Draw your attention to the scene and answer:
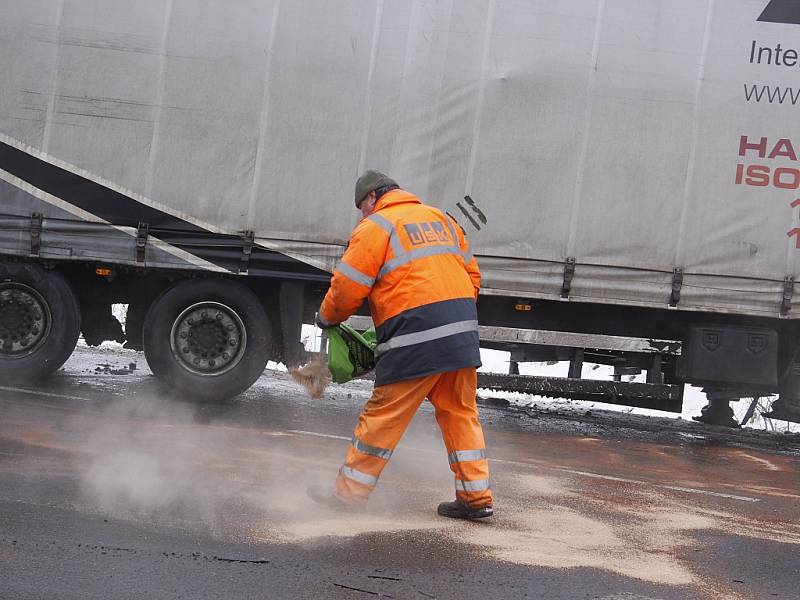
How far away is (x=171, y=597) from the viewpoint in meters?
3.76

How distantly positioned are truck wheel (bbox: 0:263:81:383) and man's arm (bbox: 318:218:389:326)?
444 cm

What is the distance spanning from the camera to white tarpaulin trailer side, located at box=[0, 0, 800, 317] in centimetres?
841

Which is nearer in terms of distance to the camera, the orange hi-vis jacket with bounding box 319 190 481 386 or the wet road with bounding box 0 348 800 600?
the wet road with bounding box 0 348 800 600

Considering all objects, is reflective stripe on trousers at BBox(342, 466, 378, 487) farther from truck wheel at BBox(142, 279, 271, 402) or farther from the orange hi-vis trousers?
truck wheel at BBox(142, 279, 271, 402)

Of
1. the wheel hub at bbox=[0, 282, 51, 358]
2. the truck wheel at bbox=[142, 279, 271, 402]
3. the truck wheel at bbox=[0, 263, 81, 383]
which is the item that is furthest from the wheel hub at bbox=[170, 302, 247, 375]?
the wheel hub at bbox=[0, 282, 51, 358]

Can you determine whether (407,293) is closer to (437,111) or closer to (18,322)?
(437,111)

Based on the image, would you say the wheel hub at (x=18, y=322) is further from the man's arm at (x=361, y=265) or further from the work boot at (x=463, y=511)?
the work boot at (x=463, y=511)

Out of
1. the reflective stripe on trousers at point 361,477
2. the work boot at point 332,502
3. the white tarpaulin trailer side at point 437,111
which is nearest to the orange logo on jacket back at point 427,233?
the reflective stripe on trousers at point 361,477

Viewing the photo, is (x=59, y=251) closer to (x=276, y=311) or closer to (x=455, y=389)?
(x=276, y=311)

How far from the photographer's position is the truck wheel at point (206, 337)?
8.73 m

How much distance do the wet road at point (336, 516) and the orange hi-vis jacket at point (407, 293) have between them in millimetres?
811

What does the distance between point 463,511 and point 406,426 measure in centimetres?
52

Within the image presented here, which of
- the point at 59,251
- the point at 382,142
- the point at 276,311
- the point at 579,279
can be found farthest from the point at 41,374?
the point at 579,279

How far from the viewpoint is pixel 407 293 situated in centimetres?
510
